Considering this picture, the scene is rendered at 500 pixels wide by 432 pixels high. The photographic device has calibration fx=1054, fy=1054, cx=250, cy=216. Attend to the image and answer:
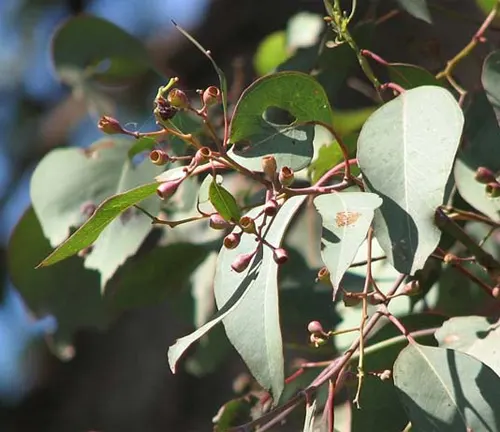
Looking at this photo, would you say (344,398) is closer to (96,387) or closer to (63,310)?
(63,310)

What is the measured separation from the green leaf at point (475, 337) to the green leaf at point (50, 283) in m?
0.43

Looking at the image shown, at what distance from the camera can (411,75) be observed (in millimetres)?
964

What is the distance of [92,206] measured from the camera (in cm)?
112

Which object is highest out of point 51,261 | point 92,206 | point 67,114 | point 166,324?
point 51,261

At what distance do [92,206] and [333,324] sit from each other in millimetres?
288

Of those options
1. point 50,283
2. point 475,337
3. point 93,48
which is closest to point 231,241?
point 475,337

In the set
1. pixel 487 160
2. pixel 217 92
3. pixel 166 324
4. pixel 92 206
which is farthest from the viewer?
pixel 166 324

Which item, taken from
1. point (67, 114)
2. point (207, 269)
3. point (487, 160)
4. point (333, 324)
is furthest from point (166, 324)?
point (487, 160)

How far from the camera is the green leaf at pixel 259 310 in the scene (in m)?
0.77

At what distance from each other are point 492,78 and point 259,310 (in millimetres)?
294

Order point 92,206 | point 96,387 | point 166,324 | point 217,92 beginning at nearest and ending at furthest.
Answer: point 217,92, point 92,206, point 166,324, point 96,387

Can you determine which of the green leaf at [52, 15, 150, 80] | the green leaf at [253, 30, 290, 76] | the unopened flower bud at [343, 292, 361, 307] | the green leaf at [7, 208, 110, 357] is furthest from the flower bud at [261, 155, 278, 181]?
the green leaf at [253, 30, 290, 76]

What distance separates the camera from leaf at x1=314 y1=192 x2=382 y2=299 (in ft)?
2.39

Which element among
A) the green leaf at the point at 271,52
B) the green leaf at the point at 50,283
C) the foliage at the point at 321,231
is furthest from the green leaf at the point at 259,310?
the green leaf at the point at 271,52
